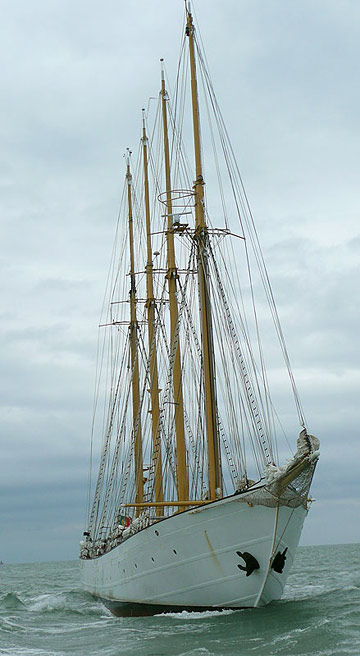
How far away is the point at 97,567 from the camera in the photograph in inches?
1797

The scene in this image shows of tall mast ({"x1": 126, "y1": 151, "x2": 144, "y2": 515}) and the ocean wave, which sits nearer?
the ocean wave

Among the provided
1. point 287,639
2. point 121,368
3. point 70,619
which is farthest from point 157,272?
point 287,639

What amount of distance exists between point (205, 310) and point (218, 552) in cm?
1087

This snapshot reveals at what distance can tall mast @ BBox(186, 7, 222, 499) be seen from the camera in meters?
32.8

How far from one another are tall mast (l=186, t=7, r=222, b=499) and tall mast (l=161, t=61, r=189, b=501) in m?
4.09

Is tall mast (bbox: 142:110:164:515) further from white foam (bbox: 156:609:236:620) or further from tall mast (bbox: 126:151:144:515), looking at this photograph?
white foam (bbox: 156:609:236:620)

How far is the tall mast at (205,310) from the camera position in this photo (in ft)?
107

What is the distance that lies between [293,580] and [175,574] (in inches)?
1088

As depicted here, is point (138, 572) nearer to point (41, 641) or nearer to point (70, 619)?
point (41, 641)

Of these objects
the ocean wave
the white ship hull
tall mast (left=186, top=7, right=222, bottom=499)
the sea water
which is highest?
tall mast (left=186, top=7, right=222, bottom=499)

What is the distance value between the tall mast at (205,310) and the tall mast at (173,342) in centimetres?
409

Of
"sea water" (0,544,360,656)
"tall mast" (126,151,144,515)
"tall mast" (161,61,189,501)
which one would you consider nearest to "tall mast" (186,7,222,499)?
"tall mast" (161,61,189,501)

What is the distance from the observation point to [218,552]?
28.6m

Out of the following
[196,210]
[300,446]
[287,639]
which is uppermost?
[196,210]
